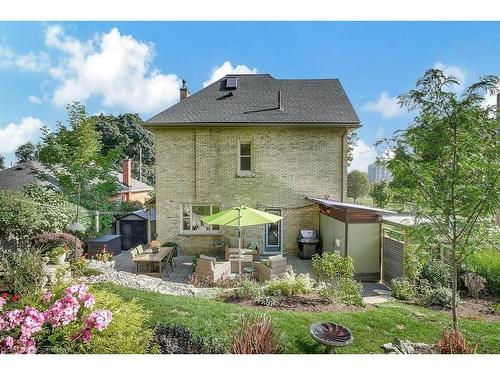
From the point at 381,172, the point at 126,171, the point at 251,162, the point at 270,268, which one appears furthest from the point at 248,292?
the point at 126,171

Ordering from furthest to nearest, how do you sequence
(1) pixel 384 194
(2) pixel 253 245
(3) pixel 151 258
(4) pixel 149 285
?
(2) pixel 253 245 → (3) pixel 151 258 → (4) pixel 149 285 → (1) pixel 384 194

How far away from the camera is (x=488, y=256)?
816cm

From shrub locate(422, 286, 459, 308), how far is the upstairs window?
7559 millimetres

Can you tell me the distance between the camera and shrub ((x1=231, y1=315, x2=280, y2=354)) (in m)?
4.75

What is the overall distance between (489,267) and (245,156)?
8479 millimetres

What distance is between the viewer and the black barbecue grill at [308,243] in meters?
12.3

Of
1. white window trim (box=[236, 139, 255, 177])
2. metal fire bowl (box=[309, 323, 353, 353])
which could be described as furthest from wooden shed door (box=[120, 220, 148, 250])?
metal fire bowl (box=[309, 323, 353, 353])

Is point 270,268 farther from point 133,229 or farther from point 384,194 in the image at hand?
point 133,229

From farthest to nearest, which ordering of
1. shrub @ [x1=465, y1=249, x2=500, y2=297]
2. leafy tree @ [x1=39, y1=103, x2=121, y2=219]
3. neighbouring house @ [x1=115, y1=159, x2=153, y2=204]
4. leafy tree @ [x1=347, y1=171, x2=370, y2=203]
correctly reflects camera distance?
1. leafy tree @ [x1=347, y1=171, x2=370, y2=203]
2. neighbouring house @ [x1=115, y1=159, x2=153, y2=204]
3. leafy tree @ [x1=39, y1=103, x2=121, y2=219]
4. shrub @ [x1=465, y1=249, x2=500, y2=297]

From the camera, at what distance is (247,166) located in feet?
42.7

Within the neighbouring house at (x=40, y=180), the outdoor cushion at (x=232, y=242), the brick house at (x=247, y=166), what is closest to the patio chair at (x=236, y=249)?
the outdoor cushion at (x=232, y=242)

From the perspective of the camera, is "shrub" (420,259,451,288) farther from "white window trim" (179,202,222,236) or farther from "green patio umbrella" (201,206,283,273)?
"white window trim" (179,202,222,236)

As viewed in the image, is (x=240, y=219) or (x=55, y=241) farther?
(x=55, y=241)
